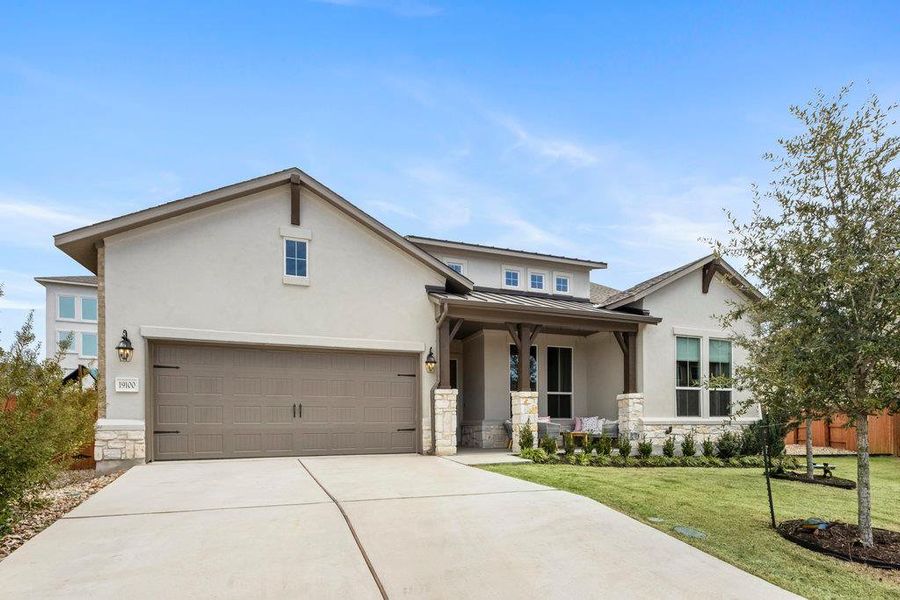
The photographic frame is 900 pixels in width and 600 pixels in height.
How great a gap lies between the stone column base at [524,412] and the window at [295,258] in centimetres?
560

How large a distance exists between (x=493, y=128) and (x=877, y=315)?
37.8ft

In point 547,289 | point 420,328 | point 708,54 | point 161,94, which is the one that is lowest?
point 420,328

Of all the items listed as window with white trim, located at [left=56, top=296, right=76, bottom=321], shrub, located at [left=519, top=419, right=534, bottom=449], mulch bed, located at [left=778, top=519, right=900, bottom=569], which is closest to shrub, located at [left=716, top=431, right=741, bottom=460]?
shrub, located at [left=519, top=419, right=534, bottom=449]

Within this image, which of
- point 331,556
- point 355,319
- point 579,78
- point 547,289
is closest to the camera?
point 331,556

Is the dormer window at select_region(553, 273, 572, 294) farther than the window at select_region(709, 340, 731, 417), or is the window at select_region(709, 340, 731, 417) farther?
the dormer window at select_region(553, 273, 572, 294)

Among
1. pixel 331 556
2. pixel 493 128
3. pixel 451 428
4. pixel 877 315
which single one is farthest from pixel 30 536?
pixel 493 128

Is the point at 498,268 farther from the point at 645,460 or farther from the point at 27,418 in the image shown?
the point at 27,418

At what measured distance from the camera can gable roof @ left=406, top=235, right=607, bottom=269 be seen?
15.2 m

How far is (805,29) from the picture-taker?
10305mm

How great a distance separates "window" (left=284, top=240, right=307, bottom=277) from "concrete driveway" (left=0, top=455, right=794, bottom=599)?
→ 494cm

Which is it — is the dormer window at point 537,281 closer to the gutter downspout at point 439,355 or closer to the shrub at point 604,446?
the gutter downspout at point 439,355

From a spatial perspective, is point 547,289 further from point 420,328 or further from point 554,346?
point 420,328

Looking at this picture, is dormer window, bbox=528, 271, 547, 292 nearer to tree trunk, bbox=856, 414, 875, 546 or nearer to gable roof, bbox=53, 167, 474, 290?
Result: gable roof, bbox=53, 167, 474, 290

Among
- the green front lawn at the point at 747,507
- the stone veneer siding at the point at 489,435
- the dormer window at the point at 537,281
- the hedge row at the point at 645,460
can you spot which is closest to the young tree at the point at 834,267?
the green front lawn at the point at 747,507
